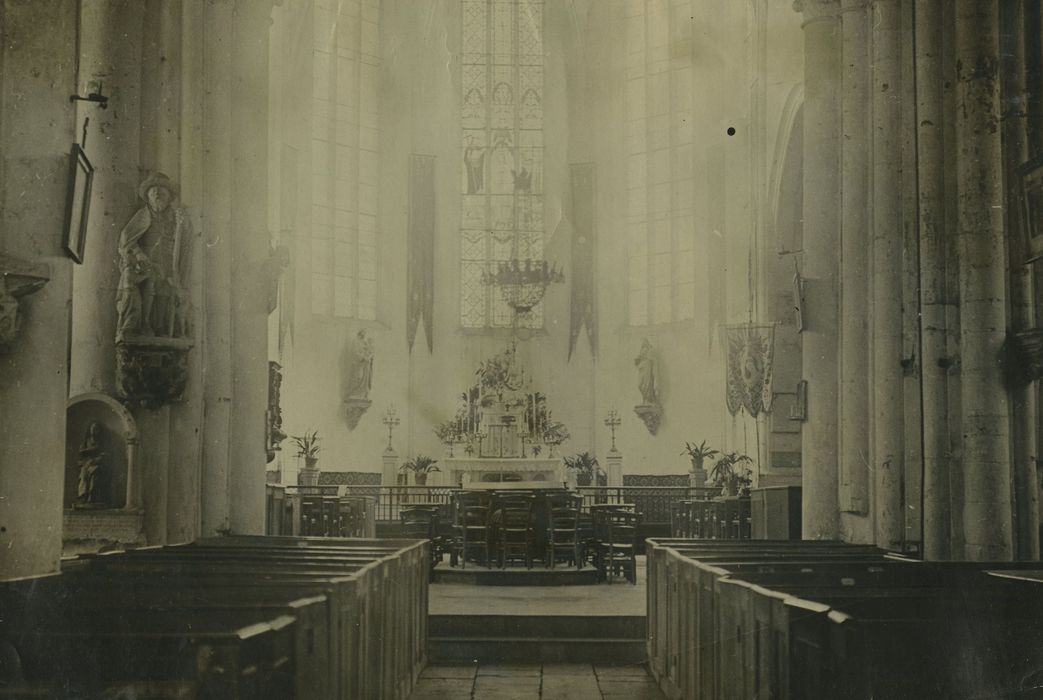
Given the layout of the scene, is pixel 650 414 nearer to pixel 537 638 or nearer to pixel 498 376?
pixel 498 376

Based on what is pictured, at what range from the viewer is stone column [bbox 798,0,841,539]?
33.5ft

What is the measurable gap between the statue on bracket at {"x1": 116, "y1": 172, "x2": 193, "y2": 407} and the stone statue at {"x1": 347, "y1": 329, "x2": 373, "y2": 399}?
1281cm

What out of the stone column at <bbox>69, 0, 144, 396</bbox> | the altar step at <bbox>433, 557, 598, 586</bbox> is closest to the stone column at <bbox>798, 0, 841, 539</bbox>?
the altar step at <bbox>433, 557, 598, 586</bbox>

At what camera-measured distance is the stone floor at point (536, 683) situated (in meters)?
7.09

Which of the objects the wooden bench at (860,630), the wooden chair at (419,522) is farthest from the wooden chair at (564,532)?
the wooden bench at (860,630)

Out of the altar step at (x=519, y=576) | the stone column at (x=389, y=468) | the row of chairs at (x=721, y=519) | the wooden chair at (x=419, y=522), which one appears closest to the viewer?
the altar step at (x=519, y=576)

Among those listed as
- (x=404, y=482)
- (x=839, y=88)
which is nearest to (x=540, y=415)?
(x=404, y=482)

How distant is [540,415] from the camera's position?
19719mm

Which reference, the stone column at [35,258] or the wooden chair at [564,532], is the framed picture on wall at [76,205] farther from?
the wooden chair at [564,532]

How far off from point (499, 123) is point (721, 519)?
42.0 ft

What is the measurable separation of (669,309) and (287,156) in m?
7.40

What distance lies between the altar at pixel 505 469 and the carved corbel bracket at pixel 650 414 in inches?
160

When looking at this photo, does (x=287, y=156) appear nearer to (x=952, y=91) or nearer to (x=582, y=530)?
(x=582, y=530)

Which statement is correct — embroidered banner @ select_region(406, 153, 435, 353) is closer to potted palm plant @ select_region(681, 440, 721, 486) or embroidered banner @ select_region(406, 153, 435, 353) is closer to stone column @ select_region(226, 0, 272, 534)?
potted palm plant @ select_region(681, 440, 721, 486)
